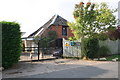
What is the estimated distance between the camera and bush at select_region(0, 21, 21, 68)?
10.0m

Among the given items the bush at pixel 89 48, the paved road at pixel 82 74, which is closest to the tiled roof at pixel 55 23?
the bush at pixel 89 48

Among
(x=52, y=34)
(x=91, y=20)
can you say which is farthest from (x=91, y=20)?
(x=52, y=34)

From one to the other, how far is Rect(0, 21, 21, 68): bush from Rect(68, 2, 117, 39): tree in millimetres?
8521

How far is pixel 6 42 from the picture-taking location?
33.4ft

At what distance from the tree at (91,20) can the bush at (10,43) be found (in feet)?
28.0

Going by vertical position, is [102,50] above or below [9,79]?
above

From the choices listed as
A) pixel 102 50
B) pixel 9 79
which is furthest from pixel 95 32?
pixel 9 79

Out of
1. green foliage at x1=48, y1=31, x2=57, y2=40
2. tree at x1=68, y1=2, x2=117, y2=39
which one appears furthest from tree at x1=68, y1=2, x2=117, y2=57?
green foliage at x1=48, y1=31, x2=57, y2=40

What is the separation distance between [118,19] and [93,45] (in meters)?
6.35

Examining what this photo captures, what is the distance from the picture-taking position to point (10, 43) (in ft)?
34.1

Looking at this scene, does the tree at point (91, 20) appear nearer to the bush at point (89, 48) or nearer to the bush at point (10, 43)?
the bush at point (89, 48)

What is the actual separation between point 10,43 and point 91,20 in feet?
32.7

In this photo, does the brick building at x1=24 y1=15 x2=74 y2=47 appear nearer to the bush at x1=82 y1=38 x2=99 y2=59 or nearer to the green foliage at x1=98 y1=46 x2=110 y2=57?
the green foliage at x1=98 y1=46 x2=110 y2=57

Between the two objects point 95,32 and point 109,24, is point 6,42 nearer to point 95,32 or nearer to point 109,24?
point 95,32
